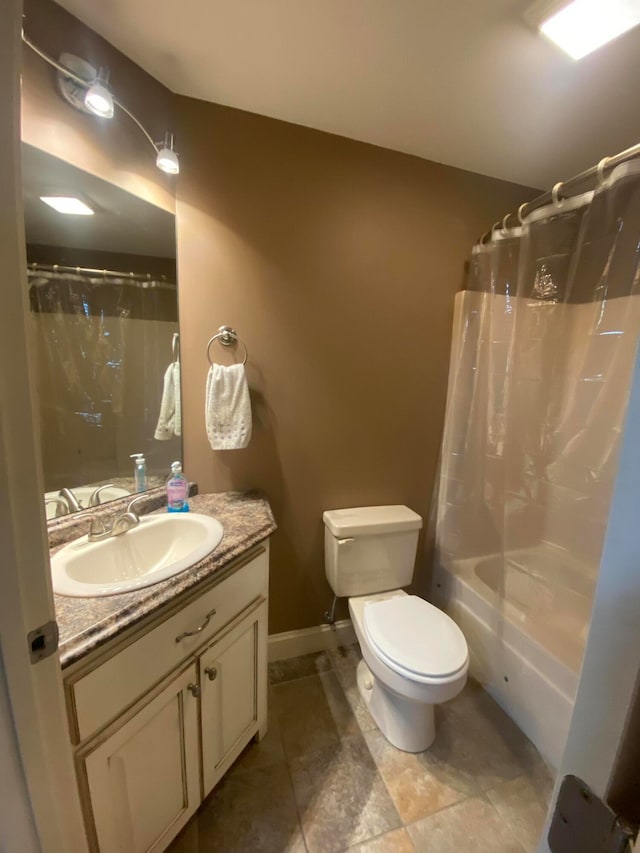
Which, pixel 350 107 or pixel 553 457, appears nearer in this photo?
pixel 350 107

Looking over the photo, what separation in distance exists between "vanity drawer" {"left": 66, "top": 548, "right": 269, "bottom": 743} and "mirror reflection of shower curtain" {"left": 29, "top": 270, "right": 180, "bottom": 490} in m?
0.60

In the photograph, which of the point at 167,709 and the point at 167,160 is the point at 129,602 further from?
the point at 167,160

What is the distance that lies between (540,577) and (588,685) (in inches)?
57.2

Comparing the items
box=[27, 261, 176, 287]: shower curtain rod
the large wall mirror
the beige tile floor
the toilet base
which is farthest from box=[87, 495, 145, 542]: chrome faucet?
the toilet base

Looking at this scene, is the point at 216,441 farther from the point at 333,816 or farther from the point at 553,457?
the point at 553,457

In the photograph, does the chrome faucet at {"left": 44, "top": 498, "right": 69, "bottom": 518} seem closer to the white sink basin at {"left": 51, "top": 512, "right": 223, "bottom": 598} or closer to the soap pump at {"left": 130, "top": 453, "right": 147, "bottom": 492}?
the white sink basin at {"left": 51, "top": 512, "right": 223, "bottom": 598}

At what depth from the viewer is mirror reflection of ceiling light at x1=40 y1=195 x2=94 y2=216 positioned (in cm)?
106

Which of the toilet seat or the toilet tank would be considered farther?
the toilet tank

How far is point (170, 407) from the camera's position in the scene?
147 cm

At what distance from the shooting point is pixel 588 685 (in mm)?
398

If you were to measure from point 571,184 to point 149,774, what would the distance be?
2339mm

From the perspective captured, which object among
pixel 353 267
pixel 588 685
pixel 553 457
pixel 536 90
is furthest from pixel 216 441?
pixel 536 90

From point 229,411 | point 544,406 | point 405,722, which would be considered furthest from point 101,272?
point 405,722

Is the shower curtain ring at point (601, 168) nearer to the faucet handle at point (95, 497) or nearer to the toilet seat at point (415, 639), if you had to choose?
the toilet seat at point (415, 639)
